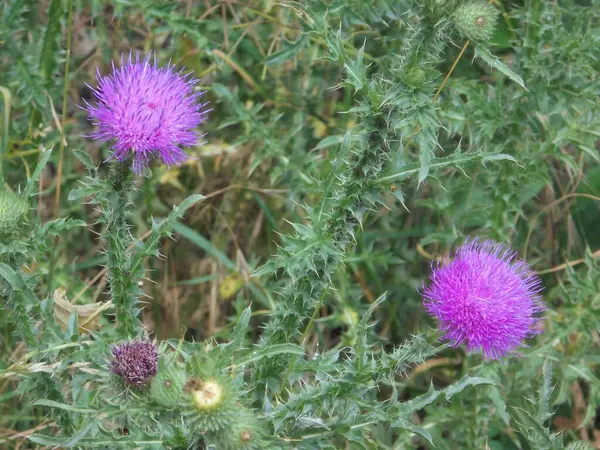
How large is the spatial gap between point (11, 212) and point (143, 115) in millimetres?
576

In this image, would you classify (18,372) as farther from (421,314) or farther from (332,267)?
(421,314)

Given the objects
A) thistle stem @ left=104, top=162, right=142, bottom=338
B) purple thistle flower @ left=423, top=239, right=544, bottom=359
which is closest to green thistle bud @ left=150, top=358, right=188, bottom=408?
thistle stem @ left=104, top=162, right=142, bottom=338

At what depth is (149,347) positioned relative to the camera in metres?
2.61

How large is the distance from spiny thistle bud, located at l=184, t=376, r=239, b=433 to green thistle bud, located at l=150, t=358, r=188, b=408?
0.15 ft

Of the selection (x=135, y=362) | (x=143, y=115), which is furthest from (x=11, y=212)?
(x=135, y=362)

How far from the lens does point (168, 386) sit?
2311mm

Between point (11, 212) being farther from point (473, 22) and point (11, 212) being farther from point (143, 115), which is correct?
point (473, 22)

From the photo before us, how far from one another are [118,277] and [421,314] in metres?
2.05

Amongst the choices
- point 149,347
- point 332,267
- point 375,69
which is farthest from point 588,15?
point 149,347

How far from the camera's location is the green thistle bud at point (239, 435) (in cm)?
227

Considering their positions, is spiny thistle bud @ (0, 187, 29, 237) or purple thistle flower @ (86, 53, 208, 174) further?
purple thistle flower @ (86, 53, 208, 174)

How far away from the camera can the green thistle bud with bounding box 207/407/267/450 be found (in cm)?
227

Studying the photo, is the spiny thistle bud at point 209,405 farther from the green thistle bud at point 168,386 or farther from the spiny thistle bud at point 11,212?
the spiny thistle bud at point 11,212

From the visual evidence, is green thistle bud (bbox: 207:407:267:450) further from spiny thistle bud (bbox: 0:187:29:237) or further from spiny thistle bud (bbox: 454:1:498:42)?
spiny thistle bud (bbox: 454:1:498:42)
